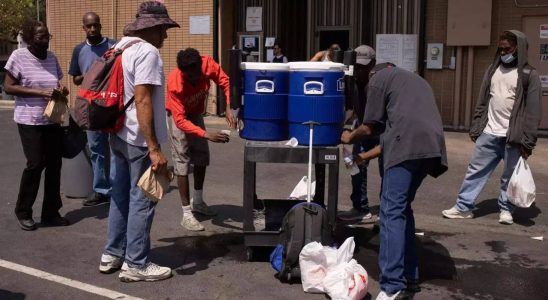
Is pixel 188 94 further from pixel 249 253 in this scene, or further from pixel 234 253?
pixel 249 253

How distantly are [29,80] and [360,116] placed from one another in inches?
122

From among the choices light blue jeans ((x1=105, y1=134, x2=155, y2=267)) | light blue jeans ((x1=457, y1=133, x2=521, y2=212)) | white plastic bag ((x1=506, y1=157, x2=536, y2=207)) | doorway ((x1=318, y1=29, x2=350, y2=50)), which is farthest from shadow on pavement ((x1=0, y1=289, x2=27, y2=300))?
doorway ((x1=318, y1=29, x2=350, y2=50))

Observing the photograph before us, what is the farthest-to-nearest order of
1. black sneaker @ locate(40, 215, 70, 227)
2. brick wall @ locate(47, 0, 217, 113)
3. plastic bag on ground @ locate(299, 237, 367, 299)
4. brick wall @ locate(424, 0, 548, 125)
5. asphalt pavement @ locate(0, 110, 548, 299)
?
brick wall @ locate(47, 0, 217, 113) < brick wall @ locate(424, 0, 548, 125) < black sneaker @ locate(40, 215, 70, 227) < asphalt pavement @ locate(0, 110, 548, 299) < plastic bag on ground @ locate(299, 237, 367, 299)

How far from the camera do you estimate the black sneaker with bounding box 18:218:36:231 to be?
20.0 ft

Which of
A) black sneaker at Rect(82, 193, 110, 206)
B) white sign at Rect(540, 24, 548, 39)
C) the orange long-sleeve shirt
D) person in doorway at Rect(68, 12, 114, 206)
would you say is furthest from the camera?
white sign at Rect(540, 24, 548, 39)

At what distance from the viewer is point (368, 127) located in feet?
14.9

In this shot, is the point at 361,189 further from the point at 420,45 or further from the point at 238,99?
the point at 420,45

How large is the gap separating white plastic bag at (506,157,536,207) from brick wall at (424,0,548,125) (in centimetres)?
613

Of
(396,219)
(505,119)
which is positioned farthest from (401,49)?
(396,219)

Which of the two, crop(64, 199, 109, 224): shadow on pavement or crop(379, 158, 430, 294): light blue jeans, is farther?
crop(64, 199, 109, 224): shadow on pavement

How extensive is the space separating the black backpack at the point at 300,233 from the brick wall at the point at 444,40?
27.3 ft

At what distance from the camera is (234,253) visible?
555cm

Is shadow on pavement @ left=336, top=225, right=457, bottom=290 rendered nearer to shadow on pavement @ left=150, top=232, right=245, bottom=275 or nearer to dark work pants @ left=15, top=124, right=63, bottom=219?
shadow on pavement @ left=150, top=232, right=245, bottom=275

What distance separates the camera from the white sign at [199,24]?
47.6 feet
